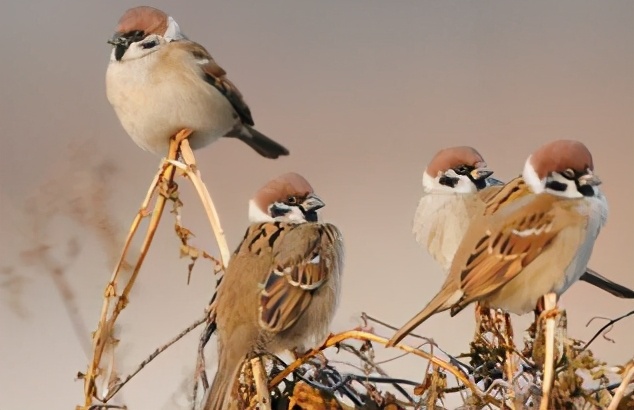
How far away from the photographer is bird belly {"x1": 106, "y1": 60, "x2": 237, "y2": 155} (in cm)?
133

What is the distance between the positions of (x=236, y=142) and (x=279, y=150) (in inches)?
5.0

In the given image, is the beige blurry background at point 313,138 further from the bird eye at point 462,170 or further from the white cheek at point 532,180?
the white cheek at point 532,180

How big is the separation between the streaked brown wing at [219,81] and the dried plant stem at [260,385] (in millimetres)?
583

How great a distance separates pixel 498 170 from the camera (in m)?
1.62

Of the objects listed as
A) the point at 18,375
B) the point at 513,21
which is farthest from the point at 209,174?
the point at 513,21

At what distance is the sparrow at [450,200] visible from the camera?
46.6 inches

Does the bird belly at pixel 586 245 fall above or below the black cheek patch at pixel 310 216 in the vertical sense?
below

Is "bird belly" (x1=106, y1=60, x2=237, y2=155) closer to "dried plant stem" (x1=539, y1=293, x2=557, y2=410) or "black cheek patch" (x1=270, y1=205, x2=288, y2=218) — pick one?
"black cheek patch" (x1=270, y1=205, x2=288, y2=218)

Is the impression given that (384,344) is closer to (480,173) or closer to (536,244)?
(536,244)

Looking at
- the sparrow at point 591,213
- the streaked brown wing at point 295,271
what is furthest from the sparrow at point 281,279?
the sparrow at point 591,213

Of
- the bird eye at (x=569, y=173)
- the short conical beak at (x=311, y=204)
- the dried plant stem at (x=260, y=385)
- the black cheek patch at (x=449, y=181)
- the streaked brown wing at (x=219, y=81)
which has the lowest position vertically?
the dried plant stem at (x=260, y=385)

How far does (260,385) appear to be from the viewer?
93 centimetres

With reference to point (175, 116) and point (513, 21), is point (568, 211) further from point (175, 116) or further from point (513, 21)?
point (513, 21)

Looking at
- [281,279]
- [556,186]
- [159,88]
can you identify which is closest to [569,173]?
[556,186]
